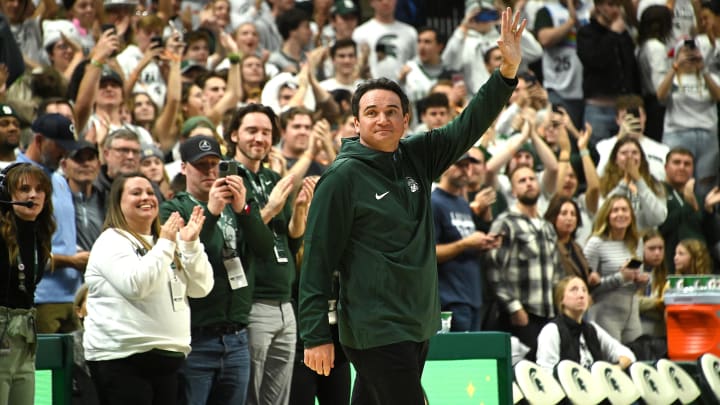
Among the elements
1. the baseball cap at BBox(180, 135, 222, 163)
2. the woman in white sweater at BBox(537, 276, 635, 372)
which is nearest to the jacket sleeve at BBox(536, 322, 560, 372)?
the woman in white sweater at BBox(537, 276, 635, 372)

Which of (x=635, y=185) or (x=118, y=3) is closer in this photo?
(x=635, y=185)

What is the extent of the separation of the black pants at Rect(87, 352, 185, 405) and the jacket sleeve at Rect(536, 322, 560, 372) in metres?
3.43

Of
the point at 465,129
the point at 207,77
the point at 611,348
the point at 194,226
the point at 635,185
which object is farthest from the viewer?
the point at 635,185

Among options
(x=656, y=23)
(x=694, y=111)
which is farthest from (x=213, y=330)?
(x=656, y=23)

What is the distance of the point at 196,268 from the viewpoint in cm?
610

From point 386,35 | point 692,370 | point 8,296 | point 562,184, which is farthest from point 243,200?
point 386,35

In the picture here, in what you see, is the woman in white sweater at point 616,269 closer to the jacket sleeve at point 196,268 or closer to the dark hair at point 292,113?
the dark hair at point 292,113

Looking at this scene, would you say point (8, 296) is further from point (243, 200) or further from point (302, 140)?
point (302, 140)

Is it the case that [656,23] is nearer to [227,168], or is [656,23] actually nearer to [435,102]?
[435,102]

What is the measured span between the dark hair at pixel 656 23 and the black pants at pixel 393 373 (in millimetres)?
10346

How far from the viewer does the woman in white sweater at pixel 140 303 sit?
5.88 metres

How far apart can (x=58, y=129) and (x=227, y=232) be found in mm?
1732

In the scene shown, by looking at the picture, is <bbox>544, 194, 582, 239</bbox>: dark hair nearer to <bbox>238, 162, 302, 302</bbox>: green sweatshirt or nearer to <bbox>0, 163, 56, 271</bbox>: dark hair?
<bbox>238, 162, 302, 302</bbox>: green sweatshirt

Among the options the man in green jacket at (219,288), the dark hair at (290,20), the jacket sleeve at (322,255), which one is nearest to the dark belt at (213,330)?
the man in green jacket at (219,288)
